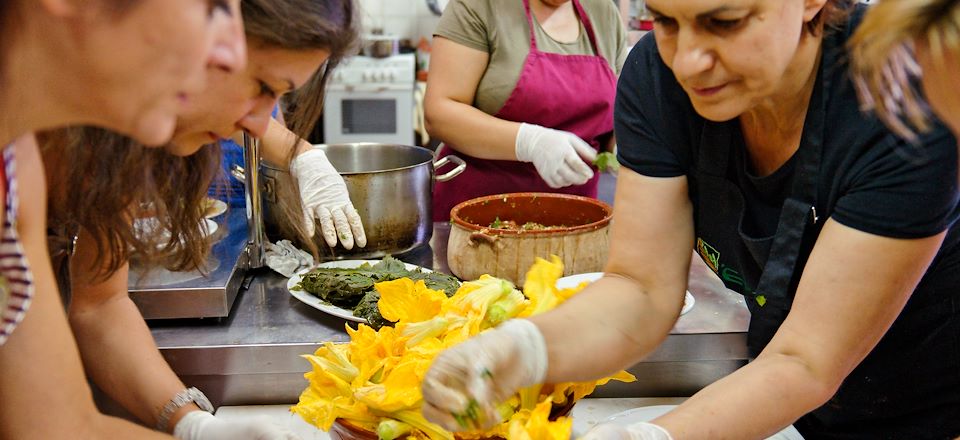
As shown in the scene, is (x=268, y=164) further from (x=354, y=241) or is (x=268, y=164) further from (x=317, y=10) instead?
(x=317, y=10)

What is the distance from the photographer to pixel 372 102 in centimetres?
557

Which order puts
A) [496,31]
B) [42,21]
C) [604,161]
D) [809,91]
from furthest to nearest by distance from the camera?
1. [496,31]
2. [604,161]
3. [809,91]
4. [42,21]

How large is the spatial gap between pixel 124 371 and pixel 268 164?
26.3 inches

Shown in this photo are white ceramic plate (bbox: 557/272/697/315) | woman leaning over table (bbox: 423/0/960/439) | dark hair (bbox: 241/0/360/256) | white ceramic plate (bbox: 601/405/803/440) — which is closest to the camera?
dark hair (bbox: 241/0/360/256)

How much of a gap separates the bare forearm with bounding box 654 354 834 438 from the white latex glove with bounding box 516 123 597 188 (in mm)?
1202

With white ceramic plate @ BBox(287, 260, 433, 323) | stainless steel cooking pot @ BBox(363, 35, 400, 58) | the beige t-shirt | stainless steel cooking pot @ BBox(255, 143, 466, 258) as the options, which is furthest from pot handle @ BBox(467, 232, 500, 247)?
stainless steel cooking pot @ BBox(363, 35, 400, 58)

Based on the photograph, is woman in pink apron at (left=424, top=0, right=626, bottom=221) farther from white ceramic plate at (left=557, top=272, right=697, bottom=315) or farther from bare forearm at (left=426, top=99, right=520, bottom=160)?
white ceramic plate at (left=557, top=272, right=697, bottom=315)

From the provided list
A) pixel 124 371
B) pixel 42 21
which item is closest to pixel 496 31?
pixel 124 371

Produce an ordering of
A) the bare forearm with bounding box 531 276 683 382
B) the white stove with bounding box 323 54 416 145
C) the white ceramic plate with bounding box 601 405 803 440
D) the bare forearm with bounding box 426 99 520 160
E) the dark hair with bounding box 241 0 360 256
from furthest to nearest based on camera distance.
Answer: the white stove with bounding box 323 54 416 145 → the bare forearm with bounding box 426 99 520 160 → the white ceramic plate with bounding box 601 405 803 440 → the bare forearm with bounding box 531 276 683 382 → the dark hair with bounding box 241 0 360 256

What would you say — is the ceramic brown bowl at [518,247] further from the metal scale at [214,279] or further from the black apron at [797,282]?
the metal scale at [214,279]

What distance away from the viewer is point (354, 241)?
206cm

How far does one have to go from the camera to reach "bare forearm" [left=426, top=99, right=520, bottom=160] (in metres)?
2.60

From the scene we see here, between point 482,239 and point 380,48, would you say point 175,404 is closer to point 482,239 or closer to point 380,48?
point 482,239

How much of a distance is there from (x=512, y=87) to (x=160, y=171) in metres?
1.53
